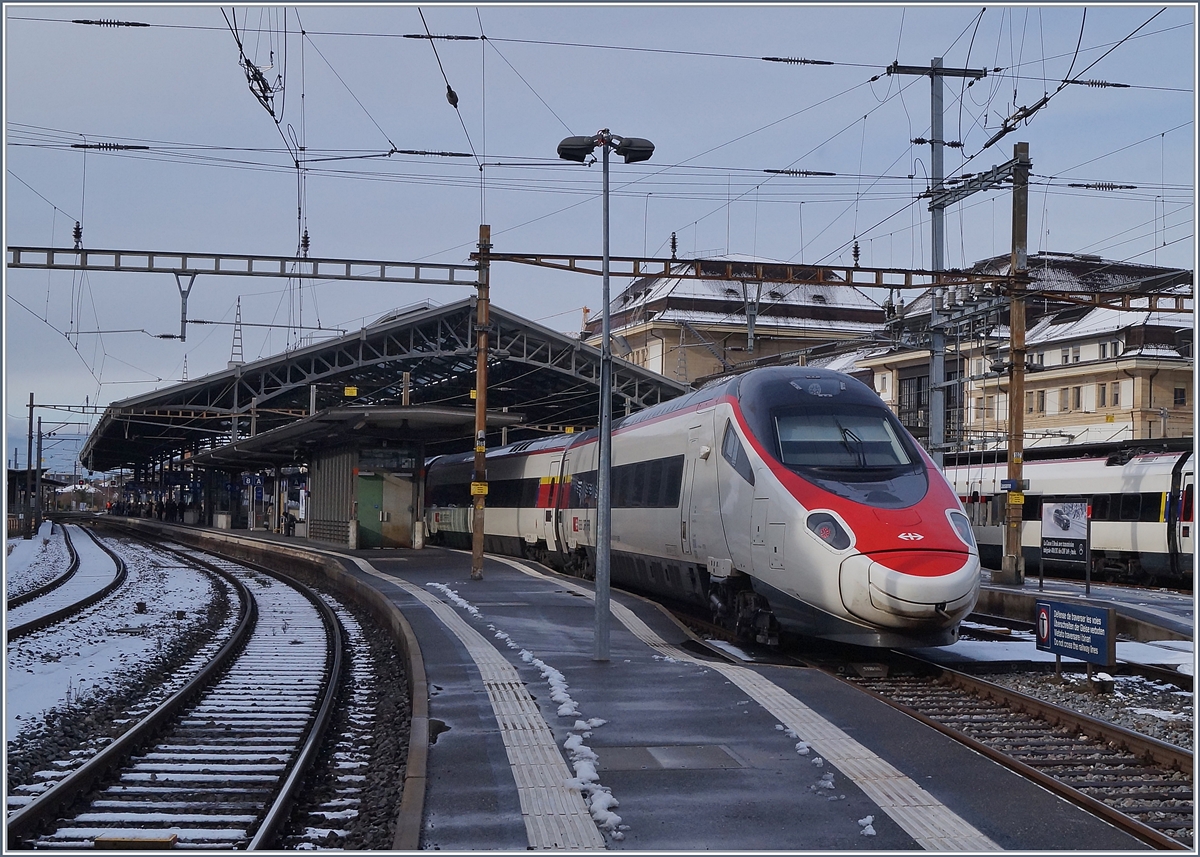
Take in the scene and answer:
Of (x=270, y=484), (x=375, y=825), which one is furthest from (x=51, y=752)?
(x=270, y=484)

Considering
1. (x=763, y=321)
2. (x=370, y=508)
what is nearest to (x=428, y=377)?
(x=370, y=508)

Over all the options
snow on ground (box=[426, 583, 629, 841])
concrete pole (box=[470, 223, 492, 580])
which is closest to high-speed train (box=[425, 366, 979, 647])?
snow on ground (box=[426, 583, 629, 841])

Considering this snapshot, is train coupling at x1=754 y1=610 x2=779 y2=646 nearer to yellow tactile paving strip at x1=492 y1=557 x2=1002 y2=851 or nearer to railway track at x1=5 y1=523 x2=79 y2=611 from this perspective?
yellow tactile paving strip at x1=492 y1=557 x2=1002 y2=851

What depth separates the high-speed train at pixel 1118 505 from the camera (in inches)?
998

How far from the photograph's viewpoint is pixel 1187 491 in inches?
982

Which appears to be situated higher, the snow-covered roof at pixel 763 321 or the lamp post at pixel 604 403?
the snow-covered roof at pixel 763 321

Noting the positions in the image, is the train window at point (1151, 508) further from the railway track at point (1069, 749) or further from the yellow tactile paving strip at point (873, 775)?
the yellow tactile paving strip at point (873, 775)

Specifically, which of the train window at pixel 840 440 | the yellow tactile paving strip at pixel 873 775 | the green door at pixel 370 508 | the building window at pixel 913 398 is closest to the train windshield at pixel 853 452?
the train window at pixel 840 440

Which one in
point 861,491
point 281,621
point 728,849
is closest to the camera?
point 728,849

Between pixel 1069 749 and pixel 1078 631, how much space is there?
3.47 m

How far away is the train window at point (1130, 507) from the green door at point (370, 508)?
1948cm

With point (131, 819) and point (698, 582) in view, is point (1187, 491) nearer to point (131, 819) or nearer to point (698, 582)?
point (698, 582)

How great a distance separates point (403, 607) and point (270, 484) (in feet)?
145

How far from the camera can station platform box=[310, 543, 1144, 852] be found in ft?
22.6
